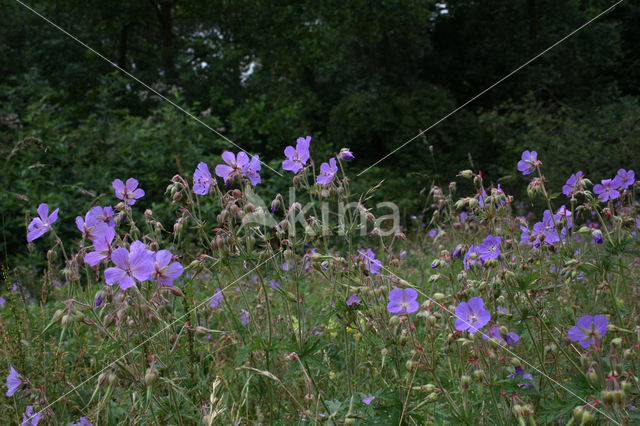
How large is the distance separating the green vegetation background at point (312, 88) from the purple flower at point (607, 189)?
441cm

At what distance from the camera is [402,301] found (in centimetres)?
148

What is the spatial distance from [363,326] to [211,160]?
5.36m

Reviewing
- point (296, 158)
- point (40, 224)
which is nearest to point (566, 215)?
Answer: point (296, 158)

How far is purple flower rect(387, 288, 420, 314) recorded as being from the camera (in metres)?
1.45

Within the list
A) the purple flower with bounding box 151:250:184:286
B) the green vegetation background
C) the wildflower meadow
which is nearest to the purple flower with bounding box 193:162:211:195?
the wildflower meadow

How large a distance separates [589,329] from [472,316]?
28 cm

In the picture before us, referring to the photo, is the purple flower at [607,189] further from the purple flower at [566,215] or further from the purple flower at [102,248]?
the purple flower at [102,248]

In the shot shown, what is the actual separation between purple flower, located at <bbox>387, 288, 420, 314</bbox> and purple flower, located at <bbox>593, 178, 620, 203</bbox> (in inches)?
43.0

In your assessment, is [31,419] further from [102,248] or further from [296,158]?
[296,158]

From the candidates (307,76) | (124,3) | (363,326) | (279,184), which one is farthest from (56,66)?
(363,326)

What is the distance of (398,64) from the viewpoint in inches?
546

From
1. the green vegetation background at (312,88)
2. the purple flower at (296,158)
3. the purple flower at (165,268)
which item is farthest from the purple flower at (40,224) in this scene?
the green vegetation background at (312,88)

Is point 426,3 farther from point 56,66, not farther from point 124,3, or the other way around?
point 56,66

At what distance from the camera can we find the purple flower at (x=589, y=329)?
3.94 feet
